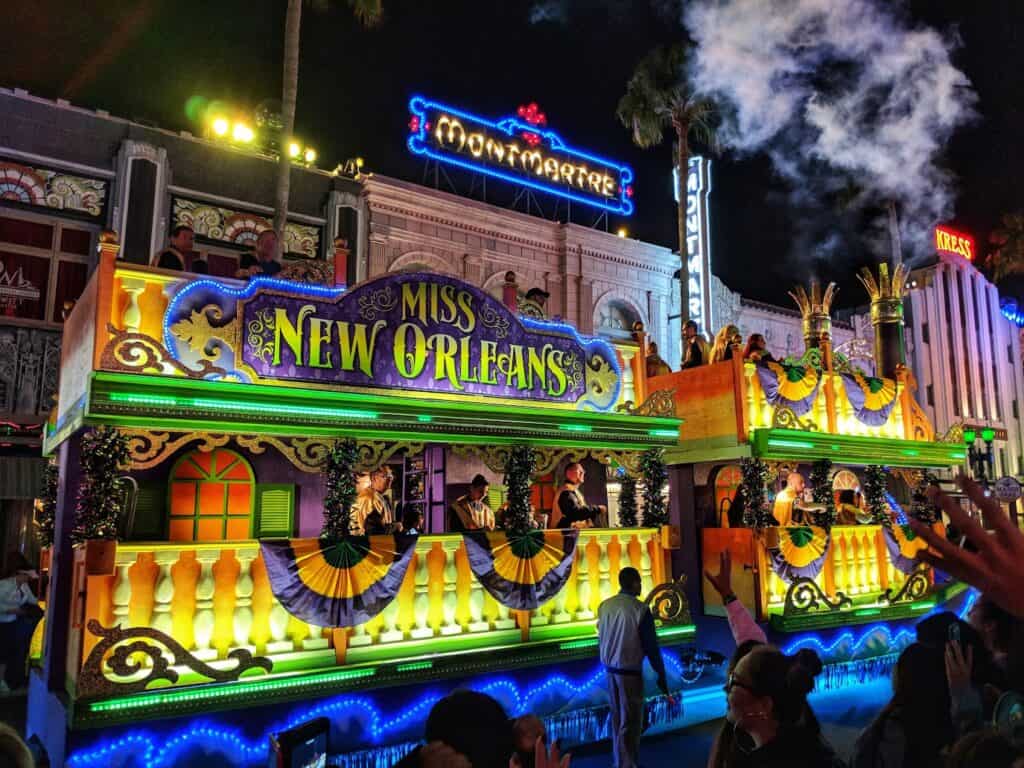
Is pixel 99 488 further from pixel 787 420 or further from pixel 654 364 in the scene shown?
pixel 787 420

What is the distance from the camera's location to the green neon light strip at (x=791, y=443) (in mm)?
12308

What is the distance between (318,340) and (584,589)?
4783 mm

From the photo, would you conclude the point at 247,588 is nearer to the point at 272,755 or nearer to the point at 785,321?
the point at 272,755

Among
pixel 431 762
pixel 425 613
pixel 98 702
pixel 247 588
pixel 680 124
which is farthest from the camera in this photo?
pixel 680 124

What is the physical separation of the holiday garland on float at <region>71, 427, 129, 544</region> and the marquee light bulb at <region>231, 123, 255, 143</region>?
14.7 meters

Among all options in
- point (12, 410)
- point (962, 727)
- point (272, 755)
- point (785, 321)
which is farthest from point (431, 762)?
point (785, 321)

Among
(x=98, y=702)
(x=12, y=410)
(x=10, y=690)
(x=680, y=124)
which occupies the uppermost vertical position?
(x=680, y=124)

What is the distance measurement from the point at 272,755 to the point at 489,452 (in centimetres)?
586

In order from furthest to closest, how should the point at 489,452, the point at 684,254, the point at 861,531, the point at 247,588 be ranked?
the point at 684,254 < the point at 861,531 < the point at 489,452 < the point at 247,588

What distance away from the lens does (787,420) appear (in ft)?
42.7

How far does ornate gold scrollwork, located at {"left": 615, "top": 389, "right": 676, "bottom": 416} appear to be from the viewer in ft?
37.3

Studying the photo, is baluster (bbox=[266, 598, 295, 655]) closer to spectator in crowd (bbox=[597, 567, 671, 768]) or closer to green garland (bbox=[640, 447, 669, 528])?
spectator in crowd (bbox=[597, 567, 671, 768])

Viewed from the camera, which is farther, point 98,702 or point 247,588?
point 247,588

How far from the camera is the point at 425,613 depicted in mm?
8977
